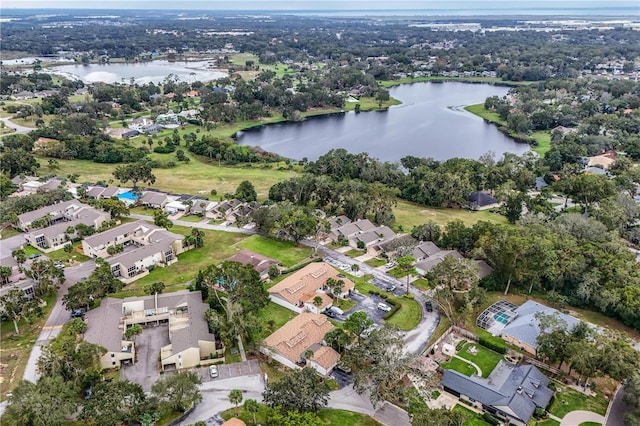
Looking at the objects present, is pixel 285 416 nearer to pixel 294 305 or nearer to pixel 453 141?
pixel 294 305

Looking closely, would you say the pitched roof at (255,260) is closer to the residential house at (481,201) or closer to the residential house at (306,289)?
the residential house at (306,289)

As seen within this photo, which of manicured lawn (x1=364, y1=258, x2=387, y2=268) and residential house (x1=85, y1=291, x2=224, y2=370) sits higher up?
residential house (x1=85, y1=291, x2=224, y2=370)

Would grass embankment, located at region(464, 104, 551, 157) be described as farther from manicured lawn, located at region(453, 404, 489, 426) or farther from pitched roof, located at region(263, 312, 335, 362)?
manicured lawn, located at region(453, 404, 489, 426)

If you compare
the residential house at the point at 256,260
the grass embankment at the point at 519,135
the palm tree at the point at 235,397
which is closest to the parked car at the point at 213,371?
the palm tree at the point at 235,397

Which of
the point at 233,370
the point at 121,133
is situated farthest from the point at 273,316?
the point at 121,133

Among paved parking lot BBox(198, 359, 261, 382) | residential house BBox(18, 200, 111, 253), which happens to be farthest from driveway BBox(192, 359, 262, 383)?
residential house BBox(18, 200, 111, 253)

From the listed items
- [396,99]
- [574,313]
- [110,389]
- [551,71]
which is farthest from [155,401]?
[551,71]
